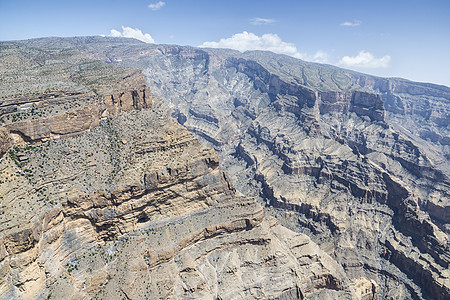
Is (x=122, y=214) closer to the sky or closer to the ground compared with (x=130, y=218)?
closer to the sky

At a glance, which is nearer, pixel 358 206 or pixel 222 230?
pixel 222 230

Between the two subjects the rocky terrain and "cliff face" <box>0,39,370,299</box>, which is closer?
"cliff face" <box>0,39,370,299</box>

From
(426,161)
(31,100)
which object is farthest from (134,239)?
(426,161)

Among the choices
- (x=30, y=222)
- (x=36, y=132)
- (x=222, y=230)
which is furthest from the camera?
(x=222, y=230)

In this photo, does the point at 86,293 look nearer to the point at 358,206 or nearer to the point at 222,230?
the point at 222,230

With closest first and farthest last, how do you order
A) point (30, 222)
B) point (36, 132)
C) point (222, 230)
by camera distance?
1. point (30, 222)
2. point (36, 132)
3. point (222, 230)

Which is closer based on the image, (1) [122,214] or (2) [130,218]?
(1) [122,214]

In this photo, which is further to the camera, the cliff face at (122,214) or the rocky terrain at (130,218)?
the rocky terrain at (130,218)

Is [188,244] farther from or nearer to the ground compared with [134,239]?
nearer to the ground
